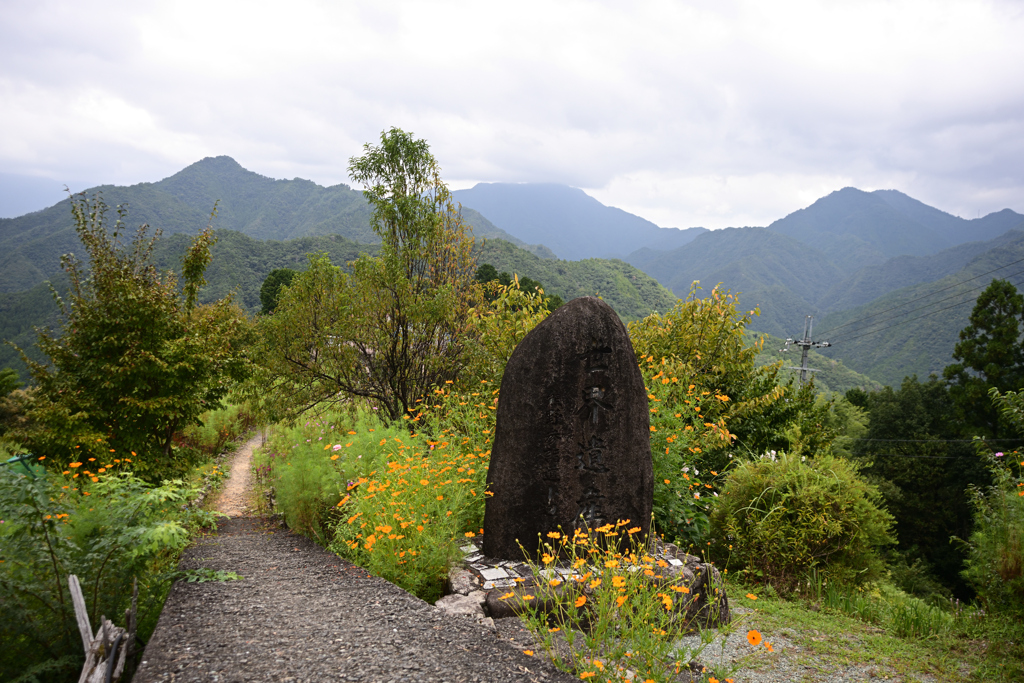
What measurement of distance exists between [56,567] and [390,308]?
216 inches

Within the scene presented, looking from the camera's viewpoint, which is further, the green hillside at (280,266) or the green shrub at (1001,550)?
the green hillside at (280,266)

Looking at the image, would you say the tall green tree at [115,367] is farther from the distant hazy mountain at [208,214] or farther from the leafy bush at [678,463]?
the distant hazy mountain at [208,214]

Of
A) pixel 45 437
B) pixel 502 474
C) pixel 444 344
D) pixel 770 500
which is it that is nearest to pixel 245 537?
pixel 45 437

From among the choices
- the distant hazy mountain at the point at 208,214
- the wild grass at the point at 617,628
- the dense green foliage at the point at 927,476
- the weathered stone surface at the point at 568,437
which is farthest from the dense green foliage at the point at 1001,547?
the distant hazy mountain at the point at 208,214

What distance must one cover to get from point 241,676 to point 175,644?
0.62 m

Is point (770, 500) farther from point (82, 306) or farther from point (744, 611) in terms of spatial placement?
point (82, 306)

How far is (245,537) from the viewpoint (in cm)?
587

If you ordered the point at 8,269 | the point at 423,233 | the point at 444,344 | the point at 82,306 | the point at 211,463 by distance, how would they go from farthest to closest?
1. the point at 8,269
2. the point at 211,463
3. the point at 444,344
4. the point at 423,233
5. the point at 82,306

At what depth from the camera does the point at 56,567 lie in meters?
3.10

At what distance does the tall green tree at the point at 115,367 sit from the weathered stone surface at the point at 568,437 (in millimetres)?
4986

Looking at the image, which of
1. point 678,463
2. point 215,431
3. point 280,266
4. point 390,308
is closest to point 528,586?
point 678,463

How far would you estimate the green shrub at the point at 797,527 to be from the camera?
18.1 feet

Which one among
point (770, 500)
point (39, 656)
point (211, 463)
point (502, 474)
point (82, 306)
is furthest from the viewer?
point (211, 463)

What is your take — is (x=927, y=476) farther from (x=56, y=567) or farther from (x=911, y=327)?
(x=911, y=327)
